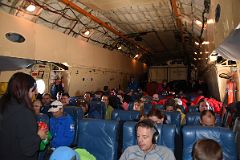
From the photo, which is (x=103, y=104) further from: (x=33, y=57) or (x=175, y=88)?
(x=175, y=88)

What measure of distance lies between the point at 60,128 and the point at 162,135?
1.90m

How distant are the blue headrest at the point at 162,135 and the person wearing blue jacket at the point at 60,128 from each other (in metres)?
1.28

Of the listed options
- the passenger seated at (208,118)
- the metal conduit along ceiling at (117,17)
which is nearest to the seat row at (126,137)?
the passenger seated at (208,118)

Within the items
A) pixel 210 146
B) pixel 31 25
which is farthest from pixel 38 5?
pixel 210 146

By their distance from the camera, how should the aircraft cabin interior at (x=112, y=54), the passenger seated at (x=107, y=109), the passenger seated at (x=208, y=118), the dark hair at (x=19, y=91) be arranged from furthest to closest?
1. the passenger seated at (x=107, y=109)
2. the passenger seated at (x=208, y=118)
3. the aircraft cabin interior at (x=112, y=54)
4. the dark hair at (x=19, y=91)

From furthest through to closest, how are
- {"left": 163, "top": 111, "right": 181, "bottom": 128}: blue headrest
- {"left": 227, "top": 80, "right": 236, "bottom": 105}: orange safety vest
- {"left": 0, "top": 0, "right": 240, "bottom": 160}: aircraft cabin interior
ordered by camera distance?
{"left": 227, "top": 80, "right": 236, "bottom": 105}: orange safety vest < {"left": 163, "top": 111, "right": 181, "bottom": 128}: blue headrest < {"left": 0, "top": 0, "right": 240, "bottom": 160}: aircraft cabin interior

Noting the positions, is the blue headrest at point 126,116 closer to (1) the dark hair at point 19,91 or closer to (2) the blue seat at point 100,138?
(2) the blue seat at point 100,138

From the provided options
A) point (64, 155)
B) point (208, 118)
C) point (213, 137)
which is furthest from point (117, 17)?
point (64, 155)

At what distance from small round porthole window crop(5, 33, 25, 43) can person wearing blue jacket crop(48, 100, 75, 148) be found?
2.40 meters

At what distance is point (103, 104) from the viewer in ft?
24.1

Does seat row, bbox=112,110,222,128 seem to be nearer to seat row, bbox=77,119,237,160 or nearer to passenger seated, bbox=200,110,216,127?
passenger seated, bbox=200,110,216,127

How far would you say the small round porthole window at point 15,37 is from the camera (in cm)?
617

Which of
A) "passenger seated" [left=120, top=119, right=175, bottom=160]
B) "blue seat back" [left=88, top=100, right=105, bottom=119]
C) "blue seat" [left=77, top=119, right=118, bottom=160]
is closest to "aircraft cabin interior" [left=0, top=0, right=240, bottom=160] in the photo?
"blue seat" [left=77, top=119, right=118, bottom=160]

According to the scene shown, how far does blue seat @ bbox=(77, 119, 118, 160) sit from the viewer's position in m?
3.80
